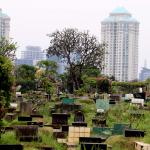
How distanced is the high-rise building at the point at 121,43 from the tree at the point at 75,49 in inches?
3362

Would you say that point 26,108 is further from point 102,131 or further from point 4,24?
point 4,24

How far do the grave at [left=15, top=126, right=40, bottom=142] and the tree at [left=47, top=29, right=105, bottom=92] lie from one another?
2992 cm

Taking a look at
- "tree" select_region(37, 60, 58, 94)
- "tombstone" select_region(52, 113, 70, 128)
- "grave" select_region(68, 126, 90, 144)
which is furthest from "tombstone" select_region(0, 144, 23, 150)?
"tree" select_region(37, 60, 58, 94)

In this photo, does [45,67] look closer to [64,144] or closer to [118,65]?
[64,144]

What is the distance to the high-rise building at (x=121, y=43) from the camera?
139000mm

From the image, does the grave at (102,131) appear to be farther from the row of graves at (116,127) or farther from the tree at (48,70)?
the tree at (48,70)

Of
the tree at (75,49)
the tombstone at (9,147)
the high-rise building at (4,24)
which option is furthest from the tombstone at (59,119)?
the high-rise building at (4,24)

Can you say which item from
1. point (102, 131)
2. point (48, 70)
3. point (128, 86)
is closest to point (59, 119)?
point (102, 131)

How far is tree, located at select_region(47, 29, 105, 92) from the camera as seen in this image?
45.1 metres

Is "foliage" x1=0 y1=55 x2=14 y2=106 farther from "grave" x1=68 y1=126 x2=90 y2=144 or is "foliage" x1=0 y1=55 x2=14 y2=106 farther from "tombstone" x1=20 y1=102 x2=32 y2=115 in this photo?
"tombstone" x1=20 y1=102 x2=32 y2=115

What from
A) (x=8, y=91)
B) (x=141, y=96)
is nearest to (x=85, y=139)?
(x=8, y=91)

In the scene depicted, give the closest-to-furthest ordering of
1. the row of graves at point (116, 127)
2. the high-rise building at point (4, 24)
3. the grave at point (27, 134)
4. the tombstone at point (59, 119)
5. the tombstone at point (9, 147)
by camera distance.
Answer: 1. the tombstone at point (9, 147)
2. the grave at point (27, 134)
3. the row of graves at point (116, 127)
4. the tombstone at point (59, 119)
5. the high-rise building at point (4, 24)

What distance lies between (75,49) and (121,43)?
10217 centimetres

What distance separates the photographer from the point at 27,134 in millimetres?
14711
